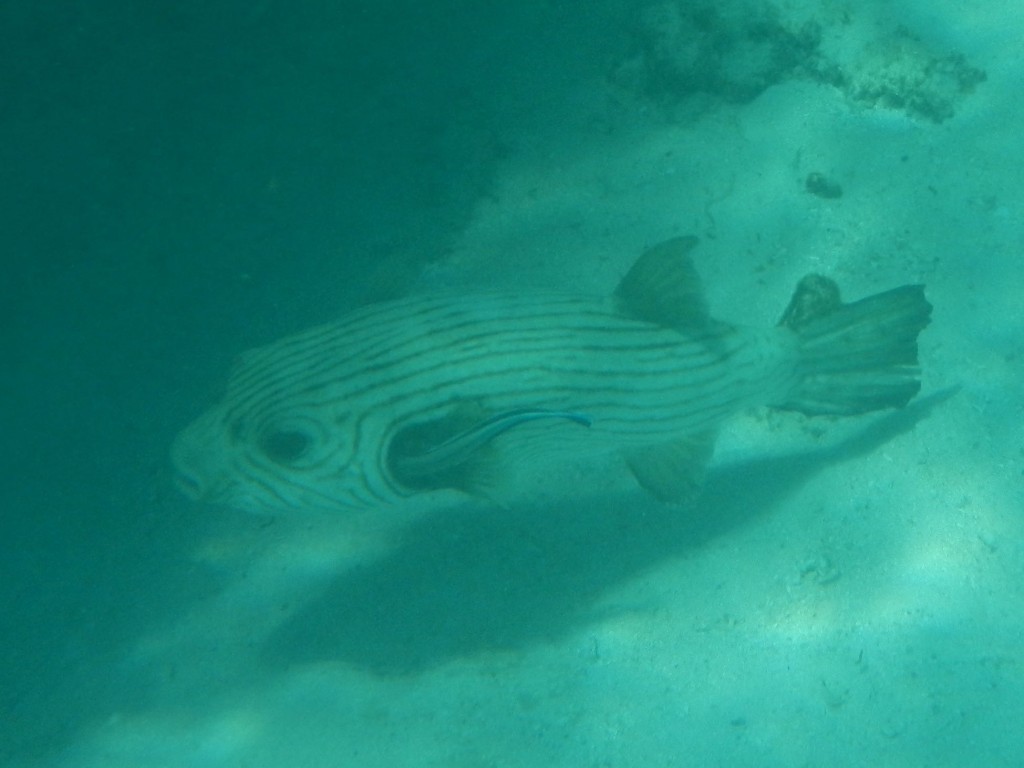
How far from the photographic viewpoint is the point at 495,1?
5684 millimetres

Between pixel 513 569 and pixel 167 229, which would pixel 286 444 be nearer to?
pixel 513 569

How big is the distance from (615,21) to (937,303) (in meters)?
3.32

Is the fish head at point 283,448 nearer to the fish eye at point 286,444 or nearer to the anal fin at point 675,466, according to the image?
the fish eye at point 286,444

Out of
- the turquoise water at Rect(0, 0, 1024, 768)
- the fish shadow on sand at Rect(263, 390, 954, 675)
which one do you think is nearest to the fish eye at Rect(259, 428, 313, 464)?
the turquoise water at Rect(0, 0, 1024, 768)

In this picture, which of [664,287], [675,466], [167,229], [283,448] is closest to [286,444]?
[283,448]

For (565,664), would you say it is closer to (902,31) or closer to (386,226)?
(386,226)

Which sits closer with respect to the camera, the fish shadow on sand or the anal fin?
the anal fin

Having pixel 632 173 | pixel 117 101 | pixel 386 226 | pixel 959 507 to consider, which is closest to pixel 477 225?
pixel 386 226

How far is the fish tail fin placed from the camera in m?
3.75

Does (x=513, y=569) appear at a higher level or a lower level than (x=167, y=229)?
lower

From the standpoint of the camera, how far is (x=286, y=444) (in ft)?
9.27

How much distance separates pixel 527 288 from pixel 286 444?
1248 millimetres

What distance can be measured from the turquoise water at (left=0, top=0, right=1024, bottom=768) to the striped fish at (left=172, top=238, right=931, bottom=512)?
649mm

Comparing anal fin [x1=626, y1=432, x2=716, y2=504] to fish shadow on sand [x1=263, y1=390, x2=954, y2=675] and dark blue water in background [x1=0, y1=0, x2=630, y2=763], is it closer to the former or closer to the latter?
fish shadow on sand [x1=263, y1=390, x2=954, y2=675]
